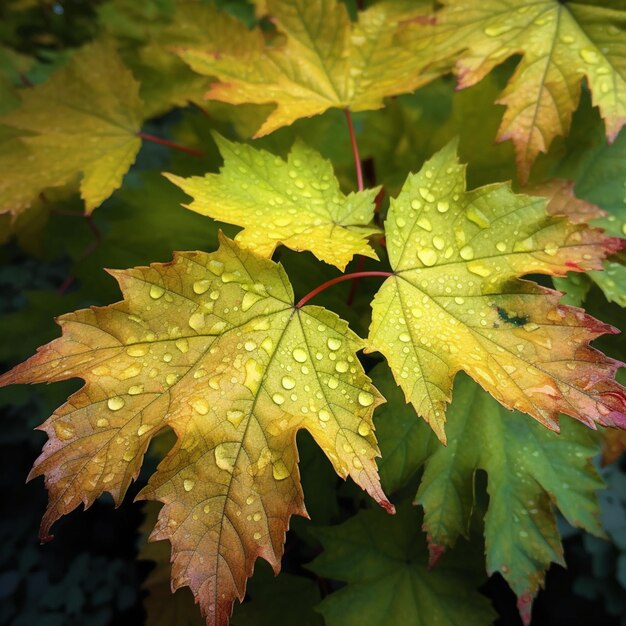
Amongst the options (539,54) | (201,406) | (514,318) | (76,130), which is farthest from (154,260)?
(539,54)

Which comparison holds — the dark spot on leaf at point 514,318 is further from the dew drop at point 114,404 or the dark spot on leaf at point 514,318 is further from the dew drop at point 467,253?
the dew drop at point 114,404

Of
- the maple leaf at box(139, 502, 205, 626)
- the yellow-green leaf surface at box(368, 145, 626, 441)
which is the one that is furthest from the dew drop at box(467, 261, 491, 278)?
the maple leaf at box(139, 502, 205, 626)

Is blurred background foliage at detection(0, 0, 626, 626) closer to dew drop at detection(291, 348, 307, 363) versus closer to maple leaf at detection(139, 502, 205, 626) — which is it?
maple leaf at detection(139, 502, 205, 626)

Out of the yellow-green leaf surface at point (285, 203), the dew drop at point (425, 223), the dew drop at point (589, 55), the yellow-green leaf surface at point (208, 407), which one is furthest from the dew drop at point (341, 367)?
the dew drop at point (589, 55)

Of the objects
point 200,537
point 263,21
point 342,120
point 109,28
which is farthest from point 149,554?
point 263,21

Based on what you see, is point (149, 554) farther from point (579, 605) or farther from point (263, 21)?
point (263, 21)
